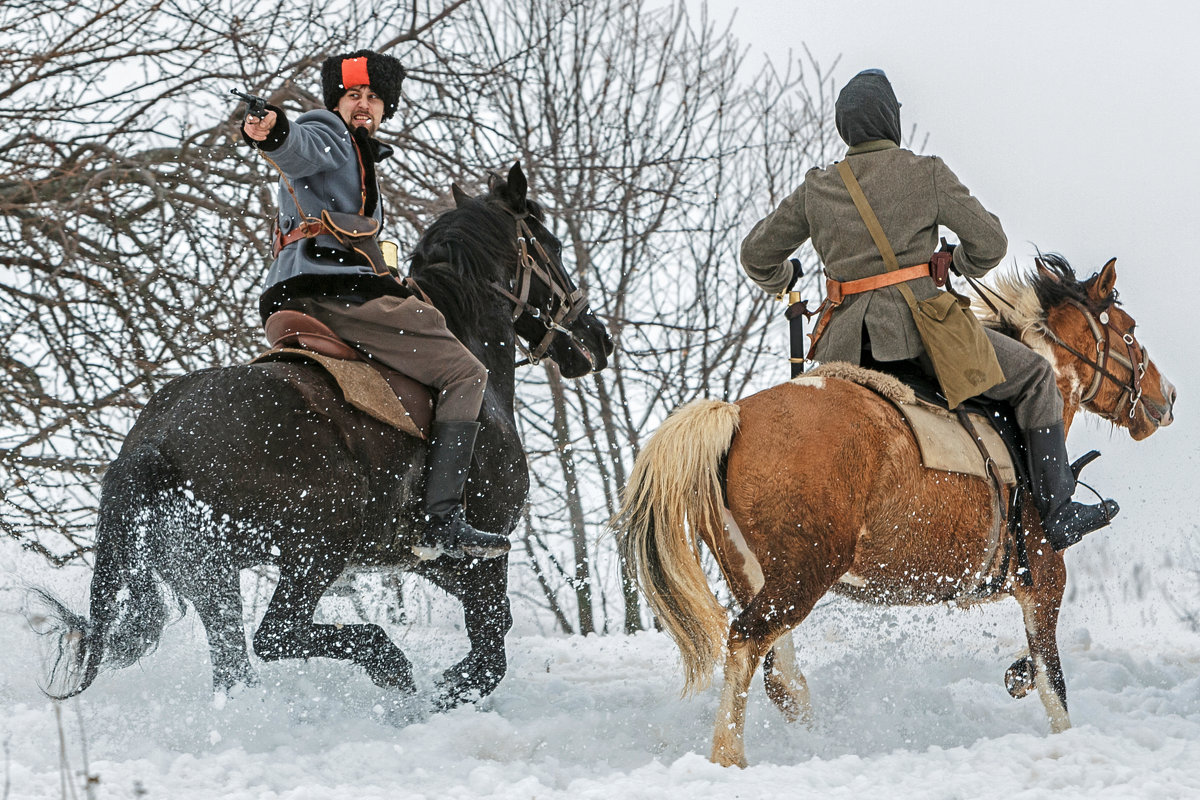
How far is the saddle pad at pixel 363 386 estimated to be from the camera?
12.6 ft

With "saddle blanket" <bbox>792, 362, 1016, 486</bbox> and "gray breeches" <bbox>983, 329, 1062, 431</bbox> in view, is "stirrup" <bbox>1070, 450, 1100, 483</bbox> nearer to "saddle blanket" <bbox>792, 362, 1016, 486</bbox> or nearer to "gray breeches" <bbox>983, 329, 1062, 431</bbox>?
"gray breeches" <bbox>983, 329, 1062, 431</bbox>

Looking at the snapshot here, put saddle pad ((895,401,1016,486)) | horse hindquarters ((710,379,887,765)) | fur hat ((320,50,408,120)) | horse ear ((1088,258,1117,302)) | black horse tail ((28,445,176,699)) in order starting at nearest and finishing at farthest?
black horse tail ((28,445,176,699)) < horse hindquarters ((710,379,887,765)) < saddle pad ((895,401,1016,486)) < fur hat ((320,50,408,120)) < horse ear ((1088,258,1117,302))

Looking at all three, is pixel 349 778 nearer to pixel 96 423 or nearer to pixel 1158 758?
pixel 1158 758

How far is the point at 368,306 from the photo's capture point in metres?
4.05

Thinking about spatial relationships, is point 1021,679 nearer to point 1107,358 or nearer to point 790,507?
point 790,507

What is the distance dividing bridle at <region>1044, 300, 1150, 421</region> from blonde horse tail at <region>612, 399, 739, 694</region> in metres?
1.96

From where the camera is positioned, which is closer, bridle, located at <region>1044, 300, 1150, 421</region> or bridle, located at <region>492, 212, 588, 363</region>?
bridle, located at <region>1044, 300, 1150, 421</region>

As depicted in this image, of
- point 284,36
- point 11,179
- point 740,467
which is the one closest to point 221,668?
point 740,467

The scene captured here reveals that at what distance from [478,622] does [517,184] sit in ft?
6.56

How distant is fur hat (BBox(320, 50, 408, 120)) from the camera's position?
442 cm

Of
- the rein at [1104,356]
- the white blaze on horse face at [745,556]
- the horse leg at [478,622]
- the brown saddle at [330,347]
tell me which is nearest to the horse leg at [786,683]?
the white blaze on horse face at [745,556]

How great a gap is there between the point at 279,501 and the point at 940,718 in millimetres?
2620

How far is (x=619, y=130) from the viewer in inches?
348

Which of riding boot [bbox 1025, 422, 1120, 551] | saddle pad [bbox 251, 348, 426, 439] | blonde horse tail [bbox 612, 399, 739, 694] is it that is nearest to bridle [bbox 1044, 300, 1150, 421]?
riding boot [bbox 1025, 422, 1120, 551]
